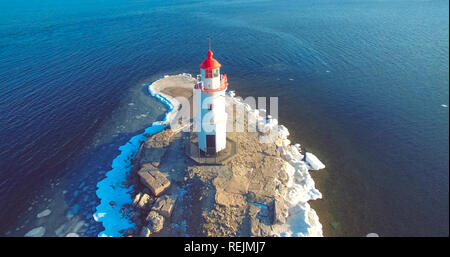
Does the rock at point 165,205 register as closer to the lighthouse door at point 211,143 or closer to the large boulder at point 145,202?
the large boulder at point 145,202

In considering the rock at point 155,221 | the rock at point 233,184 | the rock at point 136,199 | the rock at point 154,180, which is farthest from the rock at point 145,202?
the rock at point 233,184

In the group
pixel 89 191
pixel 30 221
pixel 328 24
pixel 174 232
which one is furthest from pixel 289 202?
pixel 328 24

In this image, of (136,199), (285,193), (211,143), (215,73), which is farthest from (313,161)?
(136,199)

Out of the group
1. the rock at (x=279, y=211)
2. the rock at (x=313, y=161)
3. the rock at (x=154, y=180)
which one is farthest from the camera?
the rock at (x=313, y=161)

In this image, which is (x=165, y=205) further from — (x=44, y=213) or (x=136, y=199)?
(x=44, y=213)

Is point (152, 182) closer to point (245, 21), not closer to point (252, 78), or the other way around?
point (252, 78)

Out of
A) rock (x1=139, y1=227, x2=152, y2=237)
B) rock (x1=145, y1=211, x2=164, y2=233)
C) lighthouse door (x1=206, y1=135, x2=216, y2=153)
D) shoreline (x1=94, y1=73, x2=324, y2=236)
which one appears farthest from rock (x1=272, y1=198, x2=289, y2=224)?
rock (x1=139, y1=227, x2=152, y2=237)

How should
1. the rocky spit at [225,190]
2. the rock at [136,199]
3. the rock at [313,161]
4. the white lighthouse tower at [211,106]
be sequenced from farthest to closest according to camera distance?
the rock at [313,161] < the rock at [136,199] < the rocky spit at [225,190] < the white lighthouse tower at [211,106]
